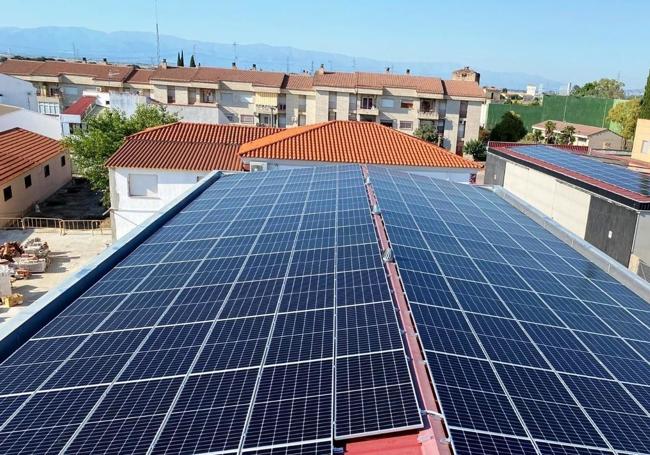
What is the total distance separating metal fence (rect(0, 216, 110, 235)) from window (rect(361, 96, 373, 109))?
45.6 meters

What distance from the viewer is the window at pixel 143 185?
97.0 feet

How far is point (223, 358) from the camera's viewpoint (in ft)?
25.1

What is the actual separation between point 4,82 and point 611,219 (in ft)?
217

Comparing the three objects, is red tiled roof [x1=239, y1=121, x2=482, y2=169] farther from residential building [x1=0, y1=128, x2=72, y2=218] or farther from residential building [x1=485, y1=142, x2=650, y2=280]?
residential building [x1=0, y1=128, x2=72, y2=218]

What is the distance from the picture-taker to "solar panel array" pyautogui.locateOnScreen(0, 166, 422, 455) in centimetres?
609

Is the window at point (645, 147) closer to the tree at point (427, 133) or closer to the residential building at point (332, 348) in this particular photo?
the tree at point (427, 133)

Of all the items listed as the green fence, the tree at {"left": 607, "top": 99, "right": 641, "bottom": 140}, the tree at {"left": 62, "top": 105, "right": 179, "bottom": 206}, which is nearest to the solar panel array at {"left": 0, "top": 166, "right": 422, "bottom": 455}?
the tree at {"left": 62, "top": 105, "right": 179, "bottom": 206}

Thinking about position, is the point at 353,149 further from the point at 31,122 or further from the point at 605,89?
the point at 605,89

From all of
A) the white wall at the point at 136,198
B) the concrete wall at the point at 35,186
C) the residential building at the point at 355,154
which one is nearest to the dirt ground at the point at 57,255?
the white wall at the point at 136,198

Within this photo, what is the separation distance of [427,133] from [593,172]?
4255 cm

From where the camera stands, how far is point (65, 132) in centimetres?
5681

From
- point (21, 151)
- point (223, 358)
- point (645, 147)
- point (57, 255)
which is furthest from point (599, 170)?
point (21, 151)

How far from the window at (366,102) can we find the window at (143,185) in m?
46.9

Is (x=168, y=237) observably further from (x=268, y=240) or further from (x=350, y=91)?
(x=350, y=91)
